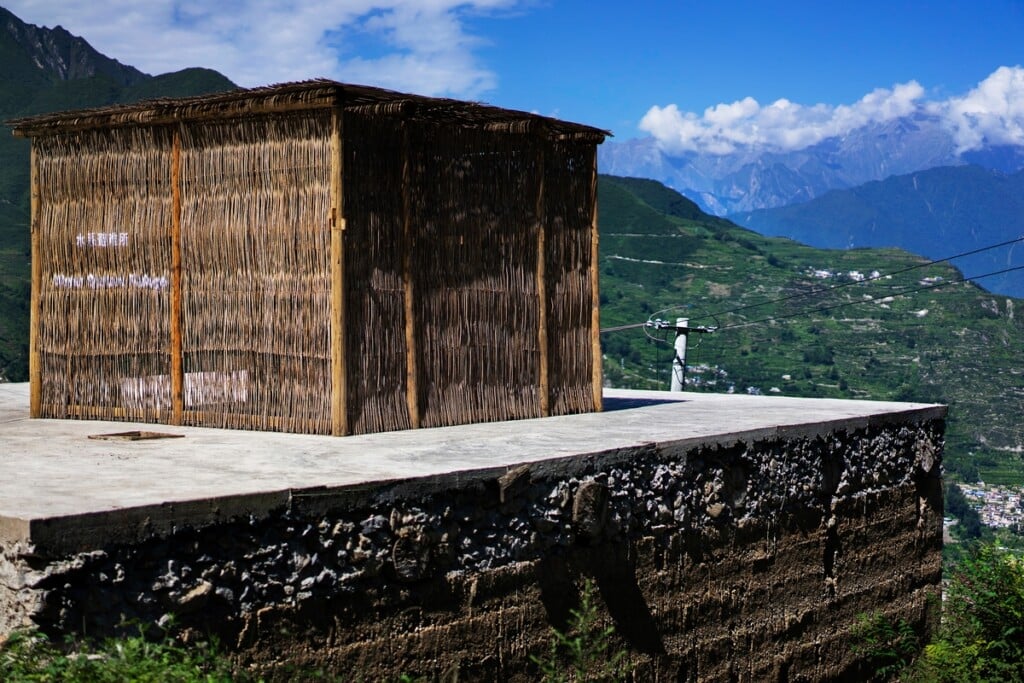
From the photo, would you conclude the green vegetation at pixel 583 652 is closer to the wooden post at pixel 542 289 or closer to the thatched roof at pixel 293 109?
the wooden post at pixel 542 289

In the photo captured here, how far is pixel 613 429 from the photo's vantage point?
31.0 feet

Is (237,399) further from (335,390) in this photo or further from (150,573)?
(150,573)

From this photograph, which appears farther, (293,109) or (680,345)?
(680,345)

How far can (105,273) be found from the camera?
9.88 m

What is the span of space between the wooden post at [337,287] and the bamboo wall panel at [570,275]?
2.55m

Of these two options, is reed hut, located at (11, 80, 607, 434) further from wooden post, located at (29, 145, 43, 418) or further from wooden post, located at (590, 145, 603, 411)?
wooden post, located at (590, 145, 603, 411)

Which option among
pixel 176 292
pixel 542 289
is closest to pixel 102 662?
pixel 176 292

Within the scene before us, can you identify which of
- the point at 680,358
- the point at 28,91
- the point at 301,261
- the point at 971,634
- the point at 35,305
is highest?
the point at 28,91

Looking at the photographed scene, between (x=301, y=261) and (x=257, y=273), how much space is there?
439mm

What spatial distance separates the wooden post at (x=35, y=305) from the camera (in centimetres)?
1010

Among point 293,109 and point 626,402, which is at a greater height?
point 293,109

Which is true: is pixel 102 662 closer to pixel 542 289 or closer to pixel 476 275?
pixel 476 275

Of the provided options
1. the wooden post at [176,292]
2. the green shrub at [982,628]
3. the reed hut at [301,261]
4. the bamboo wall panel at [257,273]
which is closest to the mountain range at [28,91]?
the reed hut at [301,261]

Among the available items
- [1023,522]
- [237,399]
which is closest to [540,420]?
[237,399]
